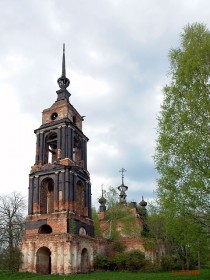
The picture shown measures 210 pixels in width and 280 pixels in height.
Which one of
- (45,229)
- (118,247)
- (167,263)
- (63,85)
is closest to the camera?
(45,229)

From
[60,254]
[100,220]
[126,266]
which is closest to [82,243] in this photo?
[60,254]

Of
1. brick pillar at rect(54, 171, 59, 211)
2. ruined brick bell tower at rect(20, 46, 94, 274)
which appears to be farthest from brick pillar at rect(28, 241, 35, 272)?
brick pillar at rect(54, 171, 59, 211)

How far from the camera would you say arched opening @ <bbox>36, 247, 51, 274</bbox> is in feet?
85.8

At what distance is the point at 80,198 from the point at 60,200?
3651 mm

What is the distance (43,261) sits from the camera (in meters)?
26.9

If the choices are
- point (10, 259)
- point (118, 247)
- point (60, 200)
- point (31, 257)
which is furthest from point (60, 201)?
point (118, 247)

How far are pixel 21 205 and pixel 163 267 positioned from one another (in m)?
14.0

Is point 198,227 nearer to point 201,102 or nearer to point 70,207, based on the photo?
point 201,102

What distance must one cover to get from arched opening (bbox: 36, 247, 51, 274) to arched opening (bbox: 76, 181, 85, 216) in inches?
177

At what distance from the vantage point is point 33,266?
2580 cm

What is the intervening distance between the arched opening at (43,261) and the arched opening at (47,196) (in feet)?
11.1

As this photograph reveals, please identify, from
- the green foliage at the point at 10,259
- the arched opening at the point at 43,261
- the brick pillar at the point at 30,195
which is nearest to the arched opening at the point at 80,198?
the brick pillar at the point at 30,195

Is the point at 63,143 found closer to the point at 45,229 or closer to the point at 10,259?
the point at 45,229

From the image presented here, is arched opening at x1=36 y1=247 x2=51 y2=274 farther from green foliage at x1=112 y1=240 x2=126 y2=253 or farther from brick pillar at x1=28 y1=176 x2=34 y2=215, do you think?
green foliage at x1=112 y1=240 x2=126 y2=253
